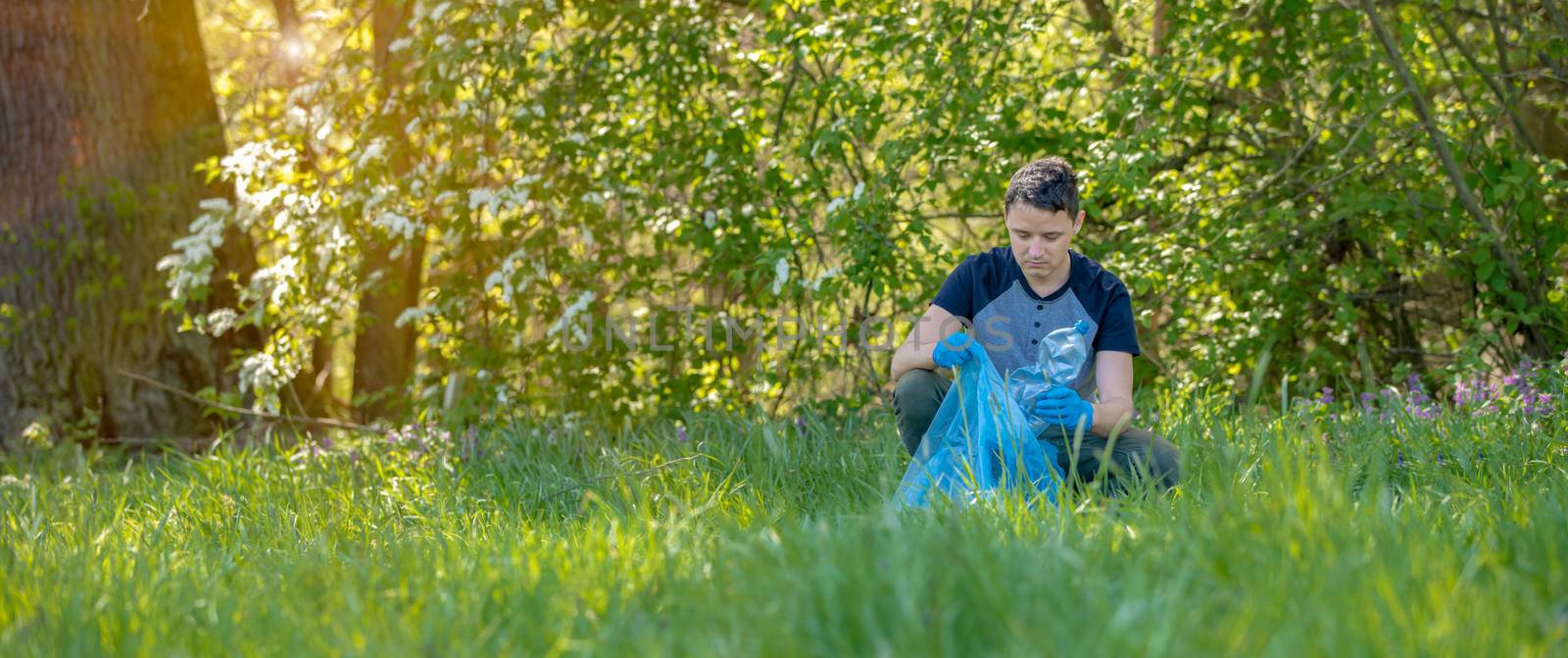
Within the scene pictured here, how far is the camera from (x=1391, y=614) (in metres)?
1.80

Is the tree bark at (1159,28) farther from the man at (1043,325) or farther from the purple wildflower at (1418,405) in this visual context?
the man at (1043,325)

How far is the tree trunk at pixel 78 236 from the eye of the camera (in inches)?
245

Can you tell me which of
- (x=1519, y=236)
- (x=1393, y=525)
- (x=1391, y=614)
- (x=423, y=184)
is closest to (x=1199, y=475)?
(x=1393, y=525)

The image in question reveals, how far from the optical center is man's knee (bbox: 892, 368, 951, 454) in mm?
3406

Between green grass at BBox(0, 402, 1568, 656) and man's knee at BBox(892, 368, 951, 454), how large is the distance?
21cm

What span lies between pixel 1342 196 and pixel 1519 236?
27.3 inches

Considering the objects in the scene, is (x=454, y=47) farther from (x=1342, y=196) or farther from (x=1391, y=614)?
(x=1391, y=614)

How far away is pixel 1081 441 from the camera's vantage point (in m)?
3.33

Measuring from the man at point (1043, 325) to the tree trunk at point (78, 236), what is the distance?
4.40 metres

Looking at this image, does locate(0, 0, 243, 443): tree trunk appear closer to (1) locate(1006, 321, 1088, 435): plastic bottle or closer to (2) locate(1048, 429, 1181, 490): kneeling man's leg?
(1) locate(1006, 321, 1088, 435): plastic bottle

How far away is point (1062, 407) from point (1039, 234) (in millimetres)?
473

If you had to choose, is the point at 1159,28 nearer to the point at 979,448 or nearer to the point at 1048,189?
the point at 1048,189

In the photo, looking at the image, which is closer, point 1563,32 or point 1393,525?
point 1393,525

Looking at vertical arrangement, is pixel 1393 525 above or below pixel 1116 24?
below
